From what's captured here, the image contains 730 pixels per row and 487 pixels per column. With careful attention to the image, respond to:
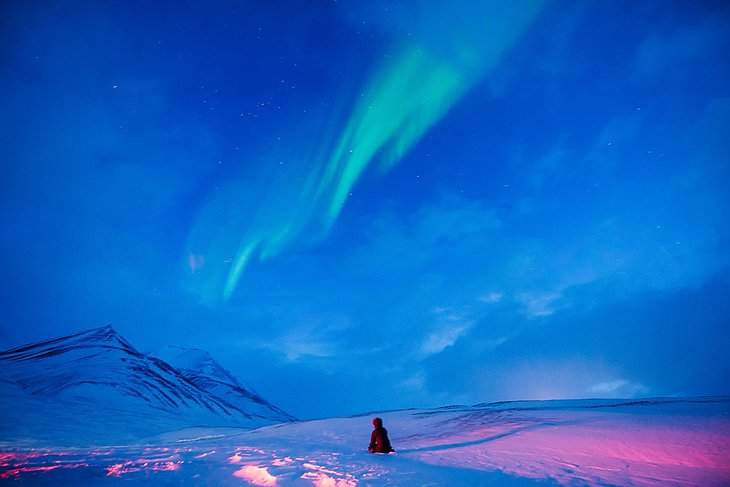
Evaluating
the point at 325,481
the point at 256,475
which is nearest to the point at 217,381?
the point at 256,475

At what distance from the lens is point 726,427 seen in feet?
36.6

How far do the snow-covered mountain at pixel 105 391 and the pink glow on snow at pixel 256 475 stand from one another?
26.9m

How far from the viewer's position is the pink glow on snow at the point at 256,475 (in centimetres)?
731

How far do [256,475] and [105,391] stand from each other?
179 feet

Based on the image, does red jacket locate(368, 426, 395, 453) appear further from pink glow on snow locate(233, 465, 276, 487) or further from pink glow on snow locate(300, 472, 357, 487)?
pink glow on snow locate(233, 465, 276, 487)

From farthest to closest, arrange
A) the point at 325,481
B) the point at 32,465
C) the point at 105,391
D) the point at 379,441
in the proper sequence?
the point at 105,391
the point at 379,441
the point at 32,465
the point at 325,481

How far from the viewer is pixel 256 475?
307 inches

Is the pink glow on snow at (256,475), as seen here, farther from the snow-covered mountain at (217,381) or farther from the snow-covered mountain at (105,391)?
the snow-covered mountain at (217,381)

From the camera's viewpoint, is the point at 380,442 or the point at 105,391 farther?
the point at 105,391

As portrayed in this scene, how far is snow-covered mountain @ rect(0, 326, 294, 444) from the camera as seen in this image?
3634 centimetres

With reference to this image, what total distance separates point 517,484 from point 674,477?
319 cm

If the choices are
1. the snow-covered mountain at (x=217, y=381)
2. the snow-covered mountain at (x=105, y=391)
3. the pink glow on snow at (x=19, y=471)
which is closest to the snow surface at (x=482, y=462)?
the pink glow on snow at (x=19, y=471)

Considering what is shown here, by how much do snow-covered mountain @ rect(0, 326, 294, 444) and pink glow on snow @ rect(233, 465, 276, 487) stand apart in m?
26.9

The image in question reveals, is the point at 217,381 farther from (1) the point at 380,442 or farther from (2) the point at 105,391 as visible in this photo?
(1) the point at 380,442
